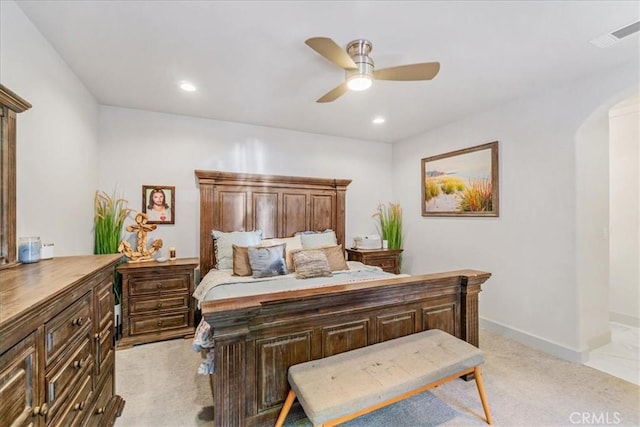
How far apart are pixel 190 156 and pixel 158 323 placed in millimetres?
2116

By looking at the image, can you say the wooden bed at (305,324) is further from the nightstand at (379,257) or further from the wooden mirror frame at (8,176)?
the nightstand at (379,257)

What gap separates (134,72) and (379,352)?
316cm

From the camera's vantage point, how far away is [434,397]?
2.18 meters

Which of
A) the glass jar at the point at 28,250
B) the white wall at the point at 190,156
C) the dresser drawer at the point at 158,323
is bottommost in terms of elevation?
the dresser drawer at the point at 158,323

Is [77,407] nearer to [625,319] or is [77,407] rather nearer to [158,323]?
[158,323]

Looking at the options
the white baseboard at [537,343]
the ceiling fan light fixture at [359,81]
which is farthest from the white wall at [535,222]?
the ceiling fan light fixture at [359,81]

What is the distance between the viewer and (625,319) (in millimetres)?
3617

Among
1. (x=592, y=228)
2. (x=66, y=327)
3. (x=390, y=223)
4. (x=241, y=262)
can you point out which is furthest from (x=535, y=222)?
(x=66, y=327)

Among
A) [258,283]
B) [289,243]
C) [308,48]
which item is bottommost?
[258,283]

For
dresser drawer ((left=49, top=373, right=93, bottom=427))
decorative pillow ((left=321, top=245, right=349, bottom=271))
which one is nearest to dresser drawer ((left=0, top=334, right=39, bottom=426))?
dresser drawer ((left=49, top=373, right=93, bottom=427))

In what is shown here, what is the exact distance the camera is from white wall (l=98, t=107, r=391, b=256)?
11.7 ft

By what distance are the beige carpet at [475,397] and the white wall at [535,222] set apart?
456mm

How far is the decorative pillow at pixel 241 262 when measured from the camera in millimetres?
3344

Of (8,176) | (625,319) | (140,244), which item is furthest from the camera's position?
(625,319)
